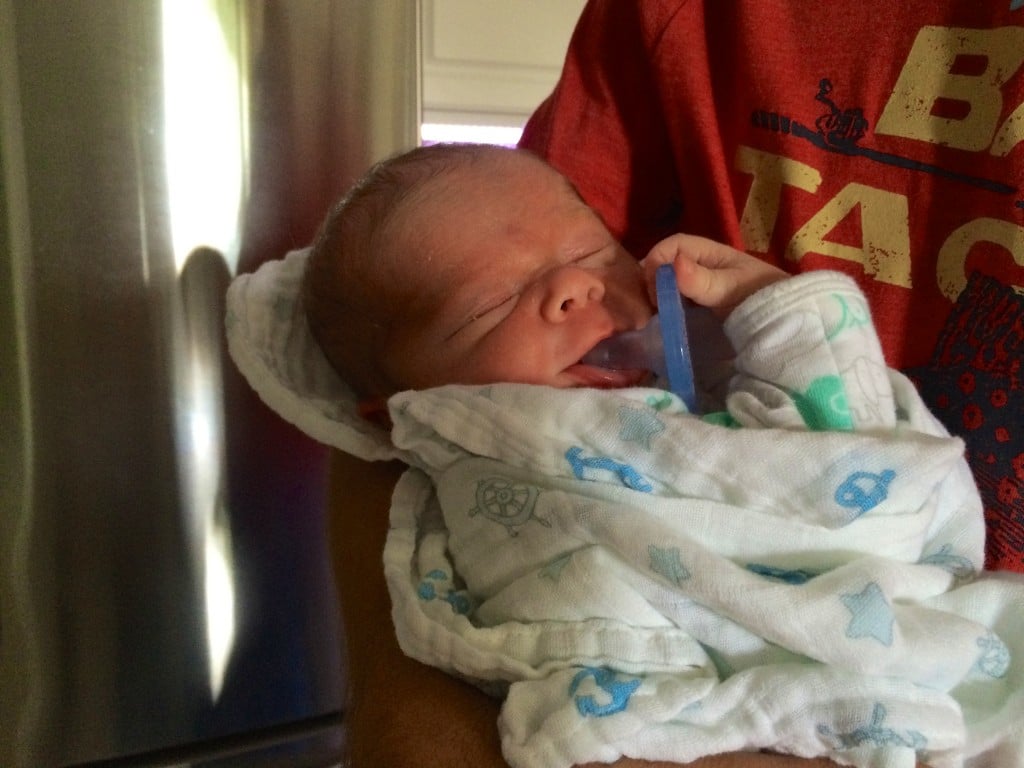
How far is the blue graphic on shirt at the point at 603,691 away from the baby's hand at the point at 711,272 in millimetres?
311

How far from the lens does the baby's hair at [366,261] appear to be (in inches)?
27.8

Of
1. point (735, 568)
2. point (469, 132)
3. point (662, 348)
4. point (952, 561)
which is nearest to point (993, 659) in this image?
point (952, 561)

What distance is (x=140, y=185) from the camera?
2.96 feet

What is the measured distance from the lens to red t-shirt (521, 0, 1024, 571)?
593 millimetres

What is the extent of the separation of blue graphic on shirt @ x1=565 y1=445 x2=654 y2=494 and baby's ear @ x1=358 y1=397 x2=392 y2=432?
11.0 inches

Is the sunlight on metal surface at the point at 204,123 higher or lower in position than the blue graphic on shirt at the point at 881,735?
higher

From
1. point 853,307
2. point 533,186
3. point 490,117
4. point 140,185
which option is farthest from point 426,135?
point 853,307

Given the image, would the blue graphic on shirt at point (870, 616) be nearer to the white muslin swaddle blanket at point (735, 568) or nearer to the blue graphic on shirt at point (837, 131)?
the white muslin swaddle blanket at point (735, 568)

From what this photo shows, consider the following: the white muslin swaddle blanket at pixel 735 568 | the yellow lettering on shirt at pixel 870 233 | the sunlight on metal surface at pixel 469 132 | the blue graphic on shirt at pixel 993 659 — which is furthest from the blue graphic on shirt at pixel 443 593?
the sunlight on metal surface at pixel 469 132

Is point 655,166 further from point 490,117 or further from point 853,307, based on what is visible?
point 490,117

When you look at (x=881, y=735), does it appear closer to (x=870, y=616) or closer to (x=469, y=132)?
(x=870, y=616)

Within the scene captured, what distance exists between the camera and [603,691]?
43 centimetres

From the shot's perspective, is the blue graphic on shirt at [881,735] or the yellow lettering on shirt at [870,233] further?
the yellow lettering on shirt at [870,233]

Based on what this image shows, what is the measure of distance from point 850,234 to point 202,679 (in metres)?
1.00
